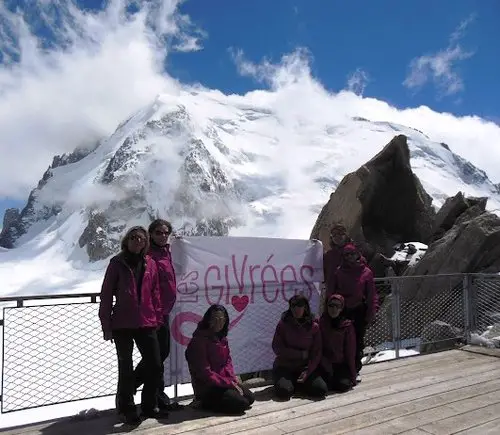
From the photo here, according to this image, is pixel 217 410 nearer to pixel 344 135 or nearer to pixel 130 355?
pixel 130 355

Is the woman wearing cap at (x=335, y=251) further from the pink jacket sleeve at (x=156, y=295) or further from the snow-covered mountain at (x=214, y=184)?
the snow-covered mountain at (x=214, y=184)

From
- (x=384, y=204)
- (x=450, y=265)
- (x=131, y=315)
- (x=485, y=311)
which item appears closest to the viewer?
(x=131, y=315)

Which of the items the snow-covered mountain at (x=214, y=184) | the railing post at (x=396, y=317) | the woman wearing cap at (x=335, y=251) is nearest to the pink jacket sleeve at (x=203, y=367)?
the woman wearing cap at (x=335, y=251)

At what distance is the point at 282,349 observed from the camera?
17.4 ft

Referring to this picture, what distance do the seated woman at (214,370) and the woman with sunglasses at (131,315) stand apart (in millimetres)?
389

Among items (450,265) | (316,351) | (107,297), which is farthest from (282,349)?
(450,265)

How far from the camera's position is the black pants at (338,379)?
5.29 m

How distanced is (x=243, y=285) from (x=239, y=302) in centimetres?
20

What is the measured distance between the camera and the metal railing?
5070 millimetres

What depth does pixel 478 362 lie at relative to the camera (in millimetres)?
6520

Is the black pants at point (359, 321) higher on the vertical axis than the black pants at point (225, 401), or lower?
higher

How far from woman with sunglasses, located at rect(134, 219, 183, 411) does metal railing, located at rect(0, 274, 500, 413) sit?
45 centimetres

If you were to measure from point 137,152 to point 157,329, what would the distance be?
196 meters

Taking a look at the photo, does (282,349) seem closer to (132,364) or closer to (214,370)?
(214,370)
